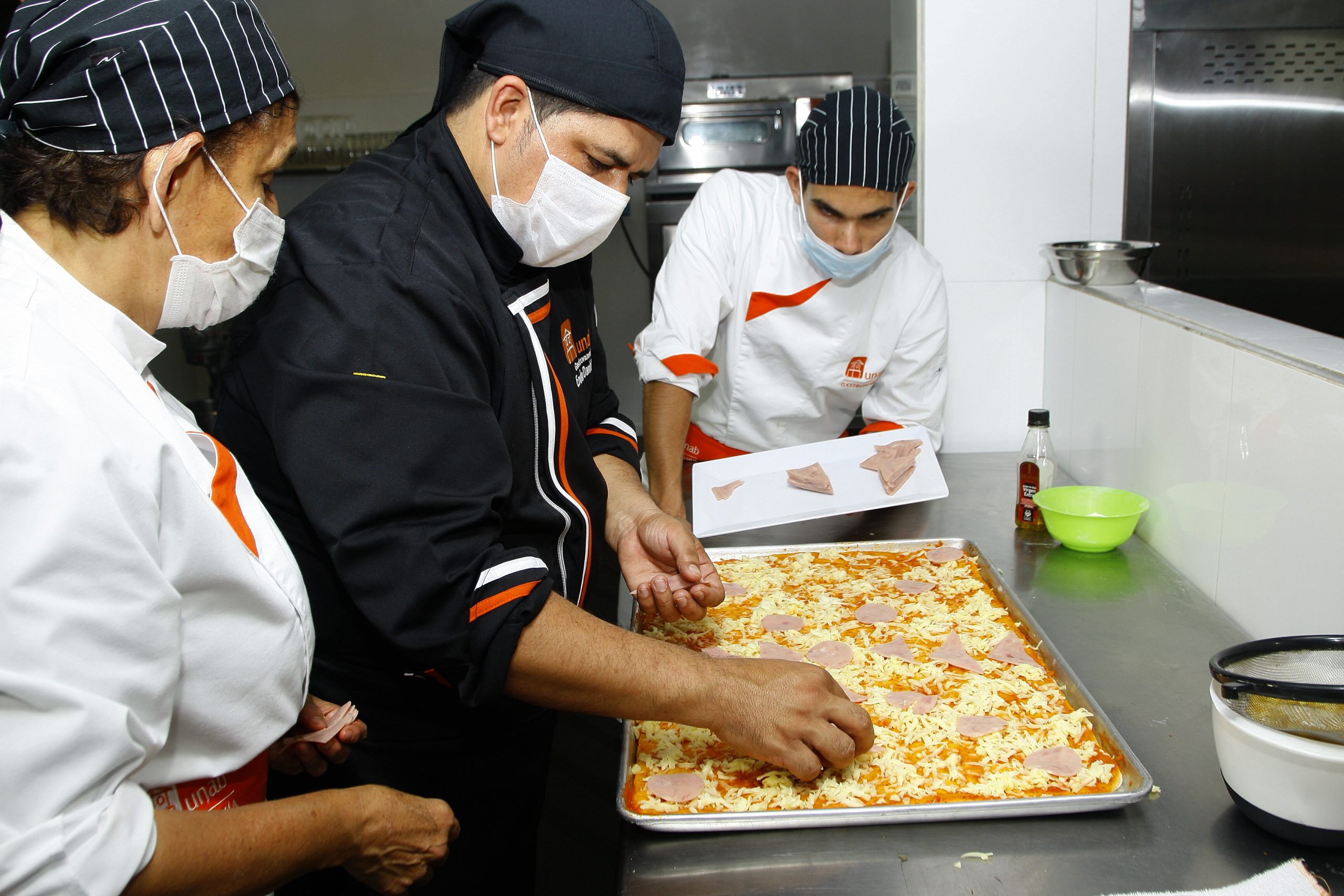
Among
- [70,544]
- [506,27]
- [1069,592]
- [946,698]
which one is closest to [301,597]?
[70,544]

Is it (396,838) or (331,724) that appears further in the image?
(331,724)

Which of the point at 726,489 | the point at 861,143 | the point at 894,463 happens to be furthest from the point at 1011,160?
the point at 726,489

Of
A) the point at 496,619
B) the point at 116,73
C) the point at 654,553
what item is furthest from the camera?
the point at 654,553

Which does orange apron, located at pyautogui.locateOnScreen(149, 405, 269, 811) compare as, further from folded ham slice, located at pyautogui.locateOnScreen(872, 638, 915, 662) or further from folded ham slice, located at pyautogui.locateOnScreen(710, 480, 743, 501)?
folded ham slice, located at pyautogui.locateOnScreen(710, 480, 743, 501)

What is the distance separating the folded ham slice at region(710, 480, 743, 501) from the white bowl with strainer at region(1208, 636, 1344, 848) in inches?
43.8

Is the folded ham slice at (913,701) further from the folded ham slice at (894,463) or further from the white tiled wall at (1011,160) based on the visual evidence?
the white tiled wall at (1011,160)

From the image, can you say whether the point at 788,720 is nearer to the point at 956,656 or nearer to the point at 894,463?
the point at 956,656

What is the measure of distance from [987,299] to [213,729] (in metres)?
2.14

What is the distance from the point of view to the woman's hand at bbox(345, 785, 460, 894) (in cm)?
98

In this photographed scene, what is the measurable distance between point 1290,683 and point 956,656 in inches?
22.9

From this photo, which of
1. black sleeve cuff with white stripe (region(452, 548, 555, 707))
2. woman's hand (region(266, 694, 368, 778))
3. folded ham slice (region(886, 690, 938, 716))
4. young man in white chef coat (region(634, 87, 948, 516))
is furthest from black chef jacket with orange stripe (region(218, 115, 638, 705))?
young man in white chef coat (region(634, 87, 948, 516))

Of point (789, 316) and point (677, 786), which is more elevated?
point (789, 316)

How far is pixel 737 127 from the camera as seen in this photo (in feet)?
13.7

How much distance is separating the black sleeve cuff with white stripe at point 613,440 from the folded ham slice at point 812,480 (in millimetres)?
391
